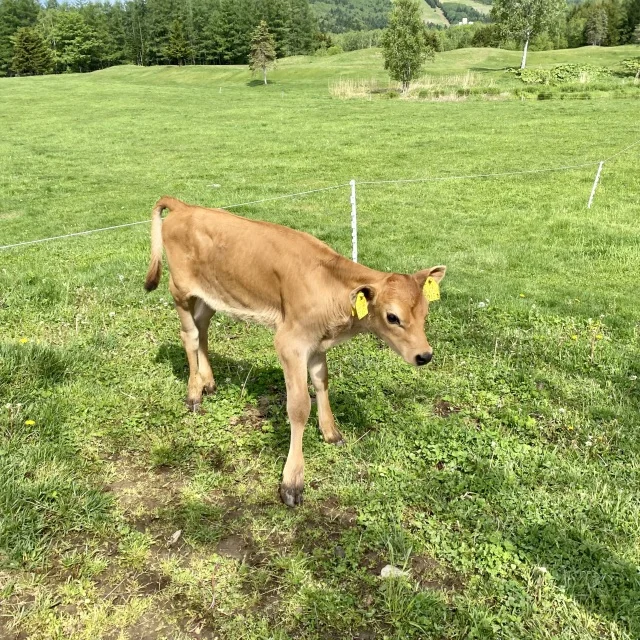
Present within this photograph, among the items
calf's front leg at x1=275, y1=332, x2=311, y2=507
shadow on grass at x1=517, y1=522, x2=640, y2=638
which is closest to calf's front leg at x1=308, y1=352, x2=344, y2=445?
calf's front leg at x1=275, y1=332, x2=311, y2=507

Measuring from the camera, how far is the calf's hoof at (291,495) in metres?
4.18

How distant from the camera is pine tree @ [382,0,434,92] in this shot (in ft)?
133

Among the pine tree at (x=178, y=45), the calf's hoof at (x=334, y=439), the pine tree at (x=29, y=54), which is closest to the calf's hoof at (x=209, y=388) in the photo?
the calf's hoof at (x=334, y=439)

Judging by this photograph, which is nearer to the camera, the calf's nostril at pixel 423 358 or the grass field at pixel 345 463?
the grass field at pixel 345 463

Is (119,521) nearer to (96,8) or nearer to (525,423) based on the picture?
(525,423)

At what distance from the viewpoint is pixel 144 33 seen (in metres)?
104

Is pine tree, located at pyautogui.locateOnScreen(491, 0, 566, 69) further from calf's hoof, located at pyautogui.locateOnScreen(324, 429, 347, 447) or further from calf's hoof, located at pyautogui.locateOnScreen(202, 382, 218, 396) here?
calf's hoof, located at pyautogui.locateOnScreen(324, 429, 347, 447)

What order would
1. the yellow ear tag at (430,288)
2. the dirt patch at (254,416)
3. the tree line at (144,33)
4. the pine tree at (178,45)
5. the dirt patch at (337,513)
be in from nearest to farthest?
the yellow ear tag at (430,288) → the dirt patch at (337,513) → the dirt patch at (254,416) → the tree line at (144,33) → the pine tree at (178,45)

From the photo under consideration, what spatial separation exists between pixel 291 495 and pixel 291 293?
5.18 feet

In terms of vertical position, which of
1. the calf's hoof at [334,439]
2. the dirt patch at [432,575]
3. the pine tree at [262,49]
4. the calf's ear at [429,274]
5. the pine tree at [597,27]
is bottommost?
the dirt patch at [432,575]

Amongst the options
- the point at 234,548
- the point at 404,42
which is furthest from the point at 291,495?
the point at 404,42

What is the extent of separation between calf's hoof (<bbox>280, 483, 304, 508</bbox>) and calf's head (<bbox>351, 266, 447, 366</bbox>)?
4.57 feet

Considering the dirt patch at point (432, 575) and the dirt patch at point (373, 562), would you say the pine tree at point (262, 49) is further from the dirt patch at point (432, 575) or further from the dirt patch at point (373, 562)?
the dirt patch at point (432, 575)

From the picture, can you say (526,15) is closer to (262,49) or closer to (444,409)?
(262,49)
